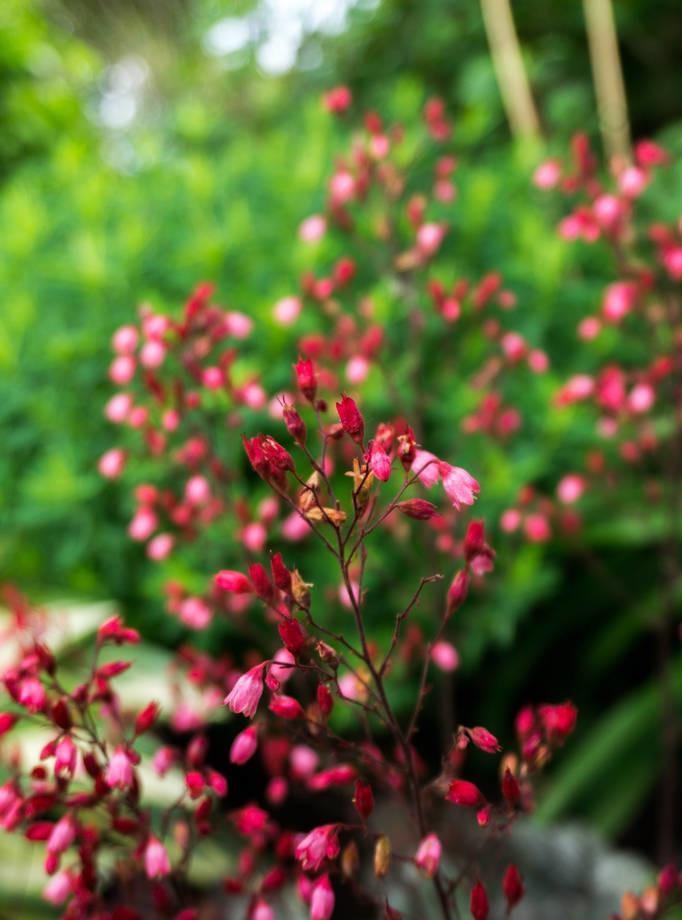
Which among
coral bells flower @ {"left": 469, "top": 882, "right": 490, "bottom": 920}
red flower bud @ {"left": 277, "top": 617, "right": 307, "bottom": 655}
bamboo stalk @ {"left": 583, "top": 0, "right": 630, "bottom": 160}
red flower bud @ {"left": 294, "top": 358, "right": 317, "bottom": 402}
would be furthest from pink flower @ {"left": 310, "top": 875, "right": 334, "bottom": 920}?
bamboo stalk @ {"left": 583, "top": 0, "right": 630, "bottom": 160}

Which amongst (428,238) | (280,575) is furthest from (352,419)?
(428,238)

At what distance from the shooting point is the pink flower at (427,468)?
0.90 metres

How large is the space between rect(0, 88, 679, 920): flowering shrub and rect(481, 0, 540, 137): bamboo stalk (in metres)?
0.52

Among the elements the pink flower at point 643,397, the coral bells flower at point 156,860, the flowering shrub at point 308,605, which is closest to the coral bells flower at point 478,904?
the flowering shrub at point 308,605

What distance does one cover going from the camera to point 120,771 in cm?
98

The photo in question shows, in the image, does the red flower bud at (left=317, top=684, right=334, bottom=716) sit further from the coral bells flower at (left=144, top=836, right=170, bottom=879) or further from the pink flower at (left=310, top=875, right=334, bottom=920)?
the coral bells flower at (left=144, top=836, right=170, bottom=879)

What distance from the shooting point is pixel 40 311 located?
9.28 ft

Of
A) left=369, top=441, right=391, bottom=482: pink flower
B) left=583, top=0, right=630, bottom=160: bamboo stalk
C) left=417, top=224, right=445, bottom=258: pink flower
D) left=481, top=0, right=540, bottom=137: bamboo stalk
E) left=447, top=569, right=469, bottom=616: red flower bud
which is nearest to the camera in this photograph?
left=369, top=441, right=391, bottom=482: pink flower

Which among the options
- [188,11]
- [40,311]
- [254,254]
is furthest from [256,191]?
[188,11]

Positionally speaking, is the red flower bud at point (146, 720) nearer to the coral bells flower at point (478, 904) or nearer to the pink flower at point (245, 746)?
the pink flower at point (245, 746)

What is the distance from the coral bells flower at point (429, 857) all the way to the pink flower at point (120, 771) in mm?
324

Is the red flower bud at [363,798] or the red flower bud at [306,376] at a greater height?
the red flower bud at [306,376]

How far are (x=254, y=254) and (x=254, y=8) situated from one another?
3.46 meters

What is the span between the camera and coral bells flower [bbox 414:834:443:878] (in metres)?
0.90
